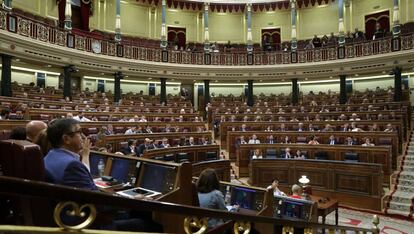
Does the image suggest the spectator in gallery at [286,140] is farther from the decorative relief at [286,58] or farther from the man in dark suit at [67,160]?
the man in dark suit at [67,160]

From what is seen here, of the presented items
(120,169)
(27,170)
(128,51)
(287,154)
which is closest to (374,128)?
(287,154)

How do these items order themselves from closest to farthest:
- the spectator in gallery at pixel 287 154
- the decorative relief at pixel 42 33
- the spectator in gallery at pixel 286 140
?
the spectator in gallery at pixel 287 154, the spectator in gallery at pixel 286 140, the decorative relief at pixel 42 33

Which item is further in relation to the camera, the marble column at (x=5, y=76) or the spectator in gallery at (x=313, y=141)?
the marble column at (x=5, y=76)

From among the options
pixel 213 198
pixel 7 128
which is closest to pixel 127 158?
pixel 213 198

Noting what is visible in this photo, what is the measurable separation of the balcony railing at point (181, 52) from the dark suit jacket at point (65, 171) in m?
10.2

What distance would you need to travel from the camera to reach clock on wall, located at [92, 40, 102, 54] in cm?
1333

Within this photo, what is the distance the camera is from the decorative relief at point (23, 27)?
33.3 feet

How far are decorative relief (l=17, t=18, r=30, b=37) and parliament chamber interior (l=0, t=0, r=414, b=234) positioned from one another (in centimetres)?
5

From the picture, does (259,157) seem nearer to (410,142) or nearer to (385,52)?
(410,142)

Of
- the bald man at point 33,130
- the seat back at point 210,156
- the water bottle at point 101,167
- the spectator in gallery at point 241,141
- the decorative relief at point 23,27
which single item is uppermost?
the decorative relief at point 23,27

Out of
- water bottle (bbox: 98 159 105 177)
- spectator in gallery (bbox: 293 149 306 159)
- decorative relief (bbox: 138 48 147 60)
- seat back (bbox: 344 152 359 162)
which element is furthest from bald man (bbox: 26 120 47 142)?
decorative relief (bbox: 138 48 147 60)

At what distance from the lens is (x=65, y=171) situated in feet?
5.11

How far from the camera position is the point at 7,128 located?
20.2ft

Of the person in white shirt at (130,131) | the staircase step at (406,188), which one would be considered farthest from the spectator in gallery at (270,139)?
the person in white shirt at (130,131)
